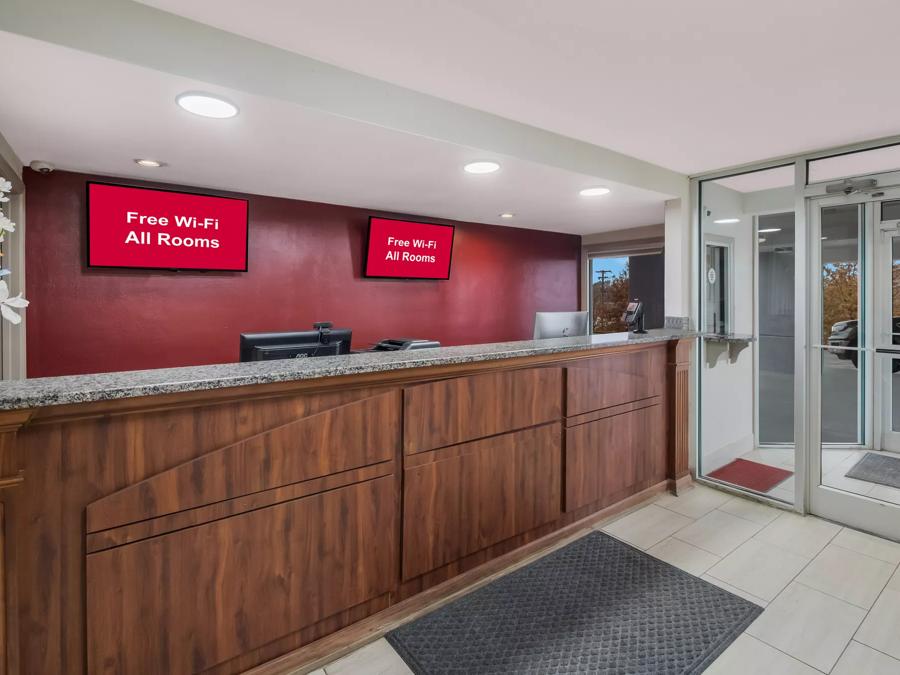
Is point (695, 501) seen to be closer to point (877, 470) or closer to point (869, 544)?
point (869, 544)

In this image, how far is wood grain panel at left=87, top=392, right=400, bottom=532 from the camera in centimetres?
147

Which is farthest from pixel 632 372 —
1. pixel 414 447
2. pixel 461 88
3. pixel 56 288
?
pixel 56 288

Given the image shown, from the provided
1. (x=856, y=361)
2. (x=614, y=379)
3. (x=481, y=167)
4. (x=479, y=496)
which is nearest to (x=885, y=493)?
(x=856, y=361)

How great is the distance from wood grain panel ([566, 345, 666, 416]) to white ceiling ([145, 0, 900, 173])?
137 cm

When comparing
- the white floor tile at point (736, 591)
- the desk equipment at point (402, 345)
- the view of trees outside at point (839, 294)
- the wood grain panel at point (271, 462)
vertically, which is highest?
the view of trees outside at point (839, 294)

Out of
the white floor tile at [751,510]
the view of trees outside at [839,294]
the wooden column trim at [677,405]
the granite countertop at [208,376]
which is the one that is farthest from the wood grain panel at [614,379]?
the view of trees outside at [839,294]

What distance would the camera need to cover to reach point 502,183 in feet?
10.7

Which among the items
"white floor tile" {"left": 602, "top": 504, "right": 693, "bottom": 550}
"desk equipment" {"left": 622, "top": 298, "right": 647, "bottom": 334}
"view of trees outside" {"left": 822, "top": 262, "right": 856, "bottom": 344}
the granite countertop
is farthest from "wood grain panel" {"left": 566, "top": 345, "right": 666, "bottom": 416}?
"view of trees outside" {"left": 822, "top": 262, "right": 856, "bottom": 344}

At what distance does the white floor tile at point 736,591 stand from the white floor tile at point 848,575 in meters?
0.35

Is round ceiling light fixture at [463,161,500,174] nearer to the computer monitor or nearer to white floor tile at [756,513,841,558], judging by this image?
the computer monitor

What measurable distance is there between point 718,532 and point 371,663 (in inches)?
87.3

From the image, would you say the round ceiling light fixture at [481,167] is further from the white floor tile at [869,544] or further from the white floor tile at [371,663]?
the white floor tile at [869,544]

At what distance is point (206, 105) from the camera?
194cm

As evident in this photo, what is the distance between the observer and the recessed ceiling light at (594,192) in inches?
135
